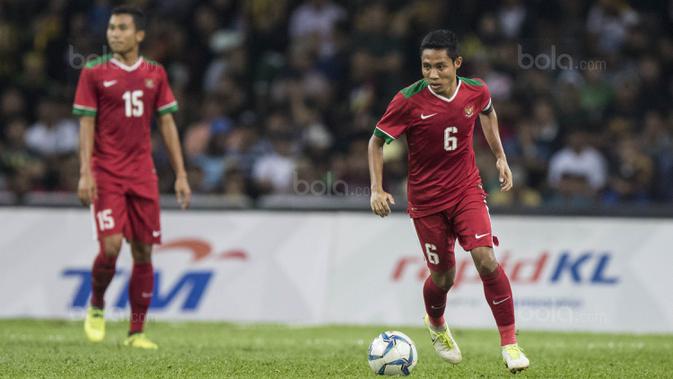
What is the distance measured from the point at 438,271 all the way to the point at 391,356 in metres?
0.93

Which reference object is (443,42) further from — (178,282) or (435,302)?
(178,282)

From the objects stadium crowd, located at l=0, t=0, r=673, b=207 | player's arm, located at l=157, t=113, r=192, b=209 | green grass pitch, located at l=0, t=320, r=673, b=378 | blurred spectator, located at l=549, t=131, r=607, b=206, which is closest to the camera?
green grass pitch, located at l=0, t=320, r=673, b=378

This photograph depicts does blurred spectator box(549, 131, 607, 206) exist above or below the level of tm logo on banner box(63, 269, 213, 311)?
above

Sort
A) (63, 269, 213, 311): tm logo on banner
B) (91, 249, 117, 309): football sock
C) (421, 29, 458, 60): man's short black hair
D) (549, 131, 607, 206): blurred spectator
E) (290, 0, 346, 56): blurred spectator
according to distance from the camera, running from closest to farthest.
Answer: (421, 29, 458, 60): man's short black hair
(91, 249, 117, 309): football sock
(63, 269, 213, 311): tm logo on banner
(549, 131, 607, 206): blurred spectator
(290, 0, 346, 56): blurred spectator

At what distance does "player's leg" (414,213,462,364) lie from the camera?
8477 mm

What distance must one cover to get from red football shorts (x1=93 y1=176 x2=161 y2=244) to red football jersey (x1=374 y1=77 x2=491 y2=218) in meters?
2.58

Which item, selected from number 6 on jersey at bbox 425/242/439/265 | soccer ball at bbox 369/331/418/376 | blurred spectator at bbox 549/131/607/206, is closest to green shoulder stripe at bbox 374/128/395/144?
number 6 on jersey at bbox 425/242/439/265

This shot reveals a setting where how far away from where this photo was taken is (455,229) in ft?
27.6

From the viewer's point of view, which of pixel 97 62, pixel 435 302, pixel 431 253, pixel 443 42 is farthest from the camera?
pixel 97 62

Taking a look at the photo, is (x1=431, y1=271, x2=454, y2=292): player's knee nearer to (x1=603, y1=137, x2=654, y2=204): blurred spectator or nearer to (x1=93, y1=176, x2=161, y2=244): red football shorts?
(x1=93, y1=176, x2=161, y2=244): red football shorts

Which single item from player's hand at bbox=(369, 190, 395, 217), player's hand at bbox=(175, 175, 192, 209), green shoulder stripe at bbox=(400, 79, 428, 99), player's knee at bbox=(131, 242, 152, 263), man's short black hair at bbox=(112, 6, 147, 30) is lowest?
player's knee at bbox=(131, 242, 152, 263)

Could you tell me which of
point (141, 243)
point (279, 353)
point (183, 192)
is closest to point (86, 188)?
point (141, 243)

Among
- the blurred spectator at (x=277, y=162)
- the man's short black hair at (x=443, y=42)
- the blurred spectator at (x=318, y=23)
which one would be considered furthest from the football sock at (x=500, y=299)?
the blurred spectator at (x=318, y=23)

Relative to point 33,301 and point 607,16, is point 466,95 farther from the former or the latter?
point 607,16
